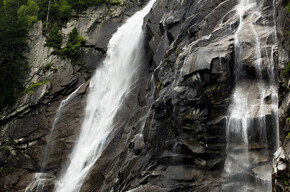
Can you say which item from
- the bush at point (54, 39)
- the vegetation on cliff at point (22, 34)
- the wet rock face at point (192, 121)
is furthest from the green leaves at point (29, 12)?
the wet rock face at point (192, 121)

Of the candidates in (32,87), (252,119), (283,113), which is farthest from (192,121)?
(32,87)

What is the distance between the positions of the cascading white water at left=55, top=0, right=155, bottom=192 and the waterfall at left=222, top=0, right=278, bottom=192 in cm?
979

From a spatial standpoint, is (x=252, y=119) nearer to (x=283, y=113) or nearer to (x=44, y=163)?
(x=283, y=113)

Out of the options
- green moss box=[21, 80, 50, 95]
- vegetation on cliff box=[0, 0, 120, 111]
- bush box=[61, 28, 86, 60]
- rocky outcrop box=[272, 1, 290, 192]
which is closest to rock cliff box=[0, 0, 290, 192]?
rocky outcrop box=[272, 1, 290, 192]

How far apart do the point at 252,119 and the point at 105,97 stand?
15.1 metres

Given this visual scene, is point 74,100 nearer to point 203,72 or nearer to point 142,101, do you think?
point 142,101

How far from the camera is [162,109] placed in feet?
53.7

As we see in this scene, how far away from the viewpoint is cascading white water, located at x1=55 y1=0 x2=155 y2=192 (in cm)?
2080

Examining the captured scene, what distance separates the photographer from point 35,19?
3325cm

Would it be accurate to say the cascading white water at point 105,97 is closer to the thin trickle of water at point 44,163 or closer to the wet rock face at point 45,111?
the wet rock face at point 45,111

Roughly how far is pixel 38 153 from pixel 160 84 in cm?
1239

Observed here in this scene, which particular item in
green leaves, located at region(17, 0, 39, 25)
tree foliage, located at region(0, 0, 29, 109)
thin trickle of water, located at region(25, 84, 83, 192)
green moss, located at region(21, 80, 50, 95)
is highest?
green leaves, located at region(17, 0, 39, 25)

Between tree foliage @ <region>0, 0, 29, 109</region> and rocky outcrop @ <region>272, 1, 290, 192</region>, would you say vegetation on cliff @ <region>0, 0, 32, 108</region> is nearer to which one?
tree foliage @ <region>0, 0, 29, 109</region>

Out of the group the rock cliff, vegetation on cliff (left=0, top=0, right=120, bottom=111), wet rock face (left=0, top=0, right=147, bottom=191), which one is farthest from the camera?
vegetation on cliff (left=0, top=0, right=120, bottom=111)
